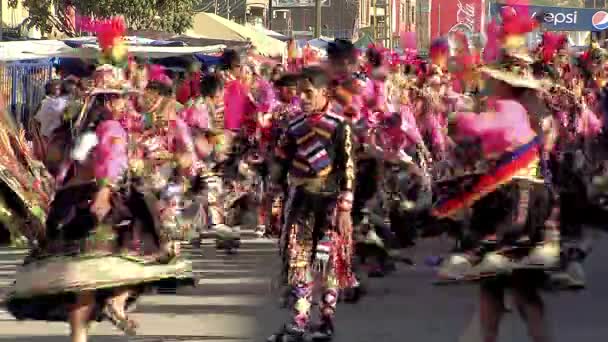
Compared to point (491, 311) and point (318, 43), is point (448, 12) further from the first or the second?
point (491, 311)

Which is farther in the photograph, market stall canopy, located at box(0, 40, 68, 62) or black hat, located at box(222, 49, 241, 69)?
market stall canopy, located at box(0, 40, 68, 62)

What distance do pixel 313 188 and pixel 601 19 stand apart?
2917 centimetres

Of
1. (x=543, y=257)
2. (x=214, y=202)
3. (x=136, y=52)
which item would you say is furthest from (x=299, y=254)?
(x=136, y=52)

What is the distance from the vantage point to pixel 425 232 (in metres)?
9.30

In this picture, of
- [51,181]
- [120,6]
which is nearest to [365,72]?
[51,181]

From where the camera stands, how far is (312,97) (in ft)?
29.9

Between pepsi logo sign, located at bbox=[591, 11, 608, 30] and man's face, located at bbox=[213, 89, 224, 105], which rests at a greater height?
pepsi logo sign, located at bbox=[591, 11, 608, 30]

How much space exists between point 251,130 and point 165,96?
7.43 feet

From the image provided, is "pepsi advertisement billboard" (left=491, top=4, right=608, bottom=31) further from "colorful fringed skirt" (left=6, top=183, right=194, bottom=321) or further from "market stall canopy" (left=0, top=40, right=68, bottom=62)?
"colorful fringed skirt" (left=6, top=183, right=194, bottom=321)

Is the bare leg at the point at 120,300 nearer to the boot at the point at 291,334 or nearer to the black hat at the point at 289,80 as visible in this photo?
the boot at the point at 291,334

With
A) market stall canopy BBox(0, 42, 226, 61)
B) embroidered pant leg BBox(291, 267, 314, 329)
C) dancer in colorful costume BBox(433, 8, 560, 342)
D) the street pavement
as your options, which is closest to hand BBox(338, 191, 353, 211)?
embroidered pant leg BBox(291, 267, 314, 329)

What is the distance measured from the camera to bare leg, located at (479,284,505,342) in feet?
24.7

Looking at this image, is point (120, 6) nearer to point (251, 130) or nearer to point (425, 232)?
point (251, 130)

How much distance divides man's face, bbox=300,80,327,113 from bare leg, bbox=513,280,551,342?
2.13m
